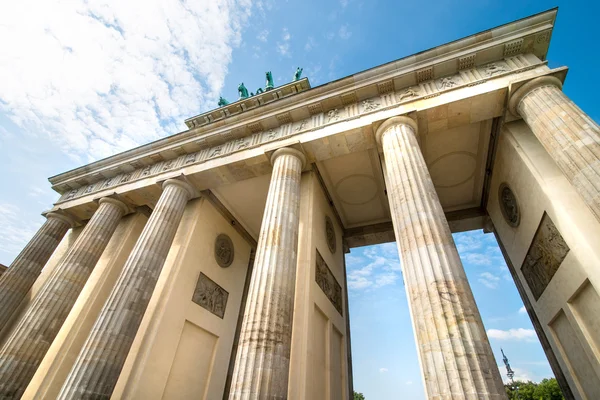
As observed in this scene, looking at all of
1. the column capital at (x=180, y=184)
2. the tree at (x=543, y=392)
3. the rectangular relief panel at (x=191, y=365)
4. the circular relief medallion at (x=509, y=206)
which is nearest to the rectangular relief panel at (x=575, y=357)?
the circular relief medallion at (x=509, y=206)

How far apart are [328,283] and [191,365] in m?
5.21

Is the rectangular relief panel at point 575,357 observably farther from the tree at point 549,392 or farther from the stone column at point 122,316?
the tree at point 549,392

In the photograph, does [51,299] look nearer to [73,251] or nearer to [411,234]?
[73,251]

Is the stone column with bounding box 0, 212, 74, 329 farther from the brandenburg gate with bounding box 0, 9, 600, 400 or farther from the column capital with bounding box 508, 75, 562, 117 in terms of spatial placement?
the column capital with bounding box 508, 75, 562, 117

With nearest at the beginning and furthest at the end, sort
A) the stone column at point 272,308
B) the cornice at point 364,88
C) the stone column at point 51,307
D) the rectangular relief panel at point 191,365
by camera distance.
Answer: the stone column at point 272,308 < the cornice at point 364,88 < the stone column at point 51,307 < the rectangular relief panel at point 191,365

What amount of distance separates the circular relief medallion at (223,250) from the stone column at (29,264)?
691cm

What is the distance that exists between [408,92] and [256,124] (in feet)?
16.7

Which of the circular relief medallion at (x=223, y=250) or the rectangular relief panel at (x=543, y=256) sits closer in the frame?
the rectangular relief panel at (x=543, y=256)

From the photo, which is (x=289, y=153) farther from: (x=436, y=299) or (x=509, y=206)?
(x=509, y=206)

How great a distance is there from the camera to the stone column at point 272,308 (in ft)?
15.6

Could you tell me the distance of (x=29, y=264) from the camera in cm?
1052

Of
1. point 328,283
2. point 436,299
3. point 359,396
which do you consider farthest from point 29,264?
point 359,396

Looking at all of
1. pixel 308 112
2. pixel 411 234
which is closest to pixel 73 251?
pixel 308 112

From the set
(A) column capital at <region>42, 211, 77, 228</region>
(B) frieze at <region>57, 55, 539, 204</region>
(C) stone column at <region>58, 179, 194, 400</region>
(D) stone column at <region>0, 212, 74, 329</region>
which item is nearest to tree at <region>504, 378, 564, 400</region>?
(B) frieze at <region>57, 55, 539, 204</region>
